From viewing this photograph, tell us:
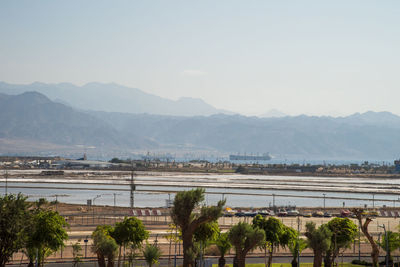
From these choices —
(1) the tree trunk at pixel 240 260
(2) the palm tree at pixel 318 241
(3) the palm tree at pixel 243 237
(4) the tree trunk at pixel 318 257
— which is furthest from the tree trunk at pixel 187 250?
(4) the tree trunk at pixel 318 257

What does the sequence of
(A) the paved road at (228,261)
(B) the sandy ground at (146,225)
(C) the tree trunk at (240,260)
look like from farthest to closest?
(B) the sandy ground at (146,225)
(A) the paved road at (228,261)
(C) the tree trunk at (240,260)

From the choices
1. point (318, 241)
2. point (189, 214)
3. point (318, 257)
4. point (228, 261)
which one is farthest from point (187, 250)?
point (228, 261)

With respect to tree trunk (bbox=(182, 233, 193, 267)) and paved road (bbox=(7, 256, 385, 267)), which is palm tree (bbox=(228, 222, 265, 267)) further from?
paved road (bbox=(7, 256, 385, 267))

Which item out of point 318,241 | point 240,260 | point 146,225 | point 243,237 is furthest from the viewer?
point 146,225

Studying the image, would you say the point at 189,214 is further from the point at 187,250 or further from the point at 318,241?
the point at 318,241


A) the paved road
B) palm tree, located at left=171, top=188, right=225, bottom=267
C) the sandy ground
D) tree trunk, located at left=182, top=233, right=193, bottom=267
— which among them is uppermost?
palm tree, located at left=171, top=188, right=225, bottom=267

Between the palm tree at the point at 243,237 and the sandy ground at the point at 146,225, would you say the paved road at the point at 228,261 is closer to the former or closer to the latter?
the sandy ground at the point at 146,225

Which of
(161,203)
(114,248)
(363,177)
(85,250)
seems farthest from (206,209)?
(363,177)

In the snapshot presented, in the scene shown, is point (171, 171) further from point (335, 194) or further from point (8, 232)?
point (8, 232)

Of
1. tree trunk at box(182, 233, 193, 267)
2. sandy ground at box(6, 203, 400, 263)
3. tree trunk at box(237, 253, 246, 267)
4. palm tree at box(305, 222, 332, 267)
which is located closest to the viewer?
tree trunk at box(182, 233, 193, 267)

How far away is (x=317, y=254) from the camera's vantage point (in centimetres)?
3575

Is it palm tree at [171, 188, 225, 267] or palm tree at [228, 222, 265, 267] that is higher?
palm tree at [171, 188, 225, 267]

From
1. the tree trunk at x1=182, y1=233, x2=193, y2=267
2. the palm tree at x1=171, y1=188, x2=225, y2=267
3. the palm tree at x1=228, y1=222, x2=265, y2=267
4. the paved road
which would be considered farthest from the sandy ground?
the palm tree at x1=171, y1=188, x2=225, y2=267

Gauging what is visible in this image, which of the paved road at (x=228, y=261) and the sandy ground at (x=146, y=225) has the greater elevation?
the sandy ground at (x=146, y=225)
